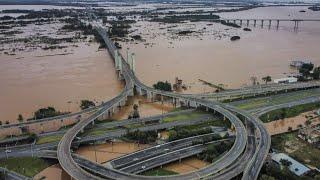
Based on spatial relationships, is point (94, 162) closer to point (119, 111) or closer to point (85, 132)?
point (85, 132)

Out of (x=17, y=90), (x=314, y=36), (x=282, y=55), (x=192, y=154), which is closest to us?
(x=192, y=154)

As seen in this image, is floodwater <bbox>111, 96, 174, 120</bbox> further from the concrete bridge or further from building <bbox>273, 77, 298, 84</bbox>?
the concrete bridge

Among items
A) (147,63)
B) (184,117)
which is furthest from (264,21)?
(184,117)

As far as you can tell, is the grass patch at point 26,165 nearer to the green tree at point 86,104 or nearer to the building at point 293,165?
the green tree at point 86,104

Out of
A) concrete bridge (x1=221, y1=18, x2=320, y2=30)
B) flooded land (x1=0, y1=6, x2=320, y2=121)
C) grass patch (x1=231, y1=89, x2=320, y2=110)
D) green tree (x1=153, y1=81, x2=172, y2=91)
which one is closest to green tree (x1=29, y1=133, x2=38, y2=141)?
flooded land (x1=0, y1=6, x2=320, y2=121)

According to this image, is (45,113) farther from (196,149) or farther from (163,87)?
(196,149)

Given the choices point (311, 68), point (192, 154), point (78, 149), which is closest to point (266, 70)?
point (311, 68)
